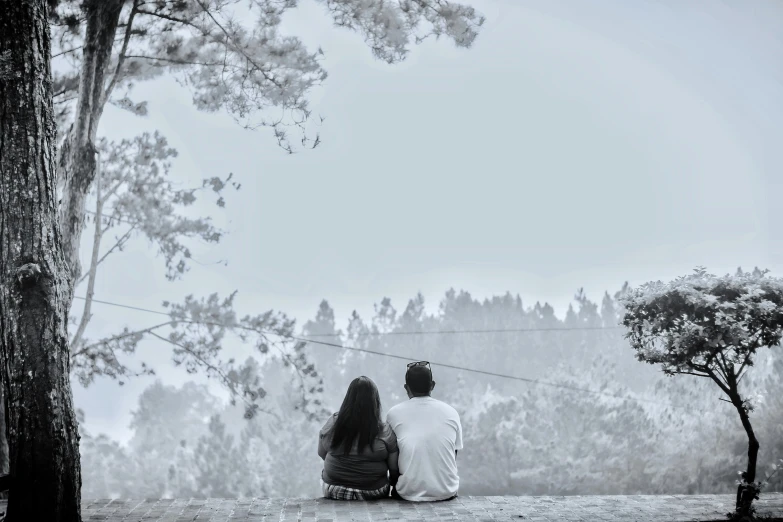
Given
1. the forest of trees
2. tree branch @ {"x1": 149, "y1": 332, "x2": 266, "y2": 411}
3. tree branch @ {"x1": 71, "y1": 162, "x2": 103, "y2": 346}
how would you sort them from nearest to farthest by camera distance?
1. tree branch @ {"x1": 71, "y1": 162, "x2": 103, "y2": 346}
2. tree branch @ {"x1": 149, "y1": 332, "x2": 266, "y2": 411}
3. the forest of trees

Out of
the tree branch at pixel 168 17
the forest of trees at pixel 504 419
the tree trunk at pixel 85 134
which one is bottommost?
the forest of trees at pixel 504 419

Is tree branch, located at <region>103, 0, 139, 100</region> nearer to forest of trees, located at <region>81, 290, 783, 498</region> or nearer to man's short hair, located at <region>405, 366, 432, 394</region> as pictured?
man's short hair, located at <region>405, 366, 432, 394</region>

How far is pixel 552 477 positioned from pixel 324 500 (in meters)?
20.4

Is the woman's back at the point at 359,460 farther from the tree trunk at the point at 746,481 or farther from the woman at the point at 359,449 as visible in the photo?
the tree trunk at the point at 746,481

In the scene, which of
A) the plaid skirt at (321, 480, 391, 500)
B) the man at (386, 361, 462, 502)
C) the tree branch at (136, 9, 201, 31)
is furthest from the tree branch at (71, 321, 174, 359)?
the man at (386, 361, 462, 502)

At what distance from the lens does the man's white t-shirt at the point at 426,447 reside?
4344 millimetres

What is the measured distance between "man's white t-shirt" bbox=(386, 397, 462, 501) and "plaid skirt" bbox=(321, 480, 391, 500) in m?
0.11

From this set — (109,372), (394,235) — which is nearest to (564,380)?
(109,372)

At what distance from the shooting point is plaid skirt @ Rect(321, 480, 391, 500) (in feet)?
14.8

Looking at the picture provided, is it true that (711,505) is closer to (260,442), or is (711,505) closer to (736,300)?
(736,300)

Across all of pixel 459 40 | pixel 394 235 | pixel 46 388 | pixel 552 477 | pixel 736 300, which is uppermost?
pixel 394 235

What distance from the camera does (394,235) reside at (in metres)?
51.8

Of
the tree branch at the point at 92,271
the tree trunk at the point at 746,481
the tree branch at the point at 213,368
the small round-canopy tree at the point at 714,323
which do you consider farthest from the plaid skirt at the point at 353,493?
the tree branch at the point at 92,271

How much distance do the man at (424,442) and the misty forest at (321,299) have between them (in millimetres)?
1416
